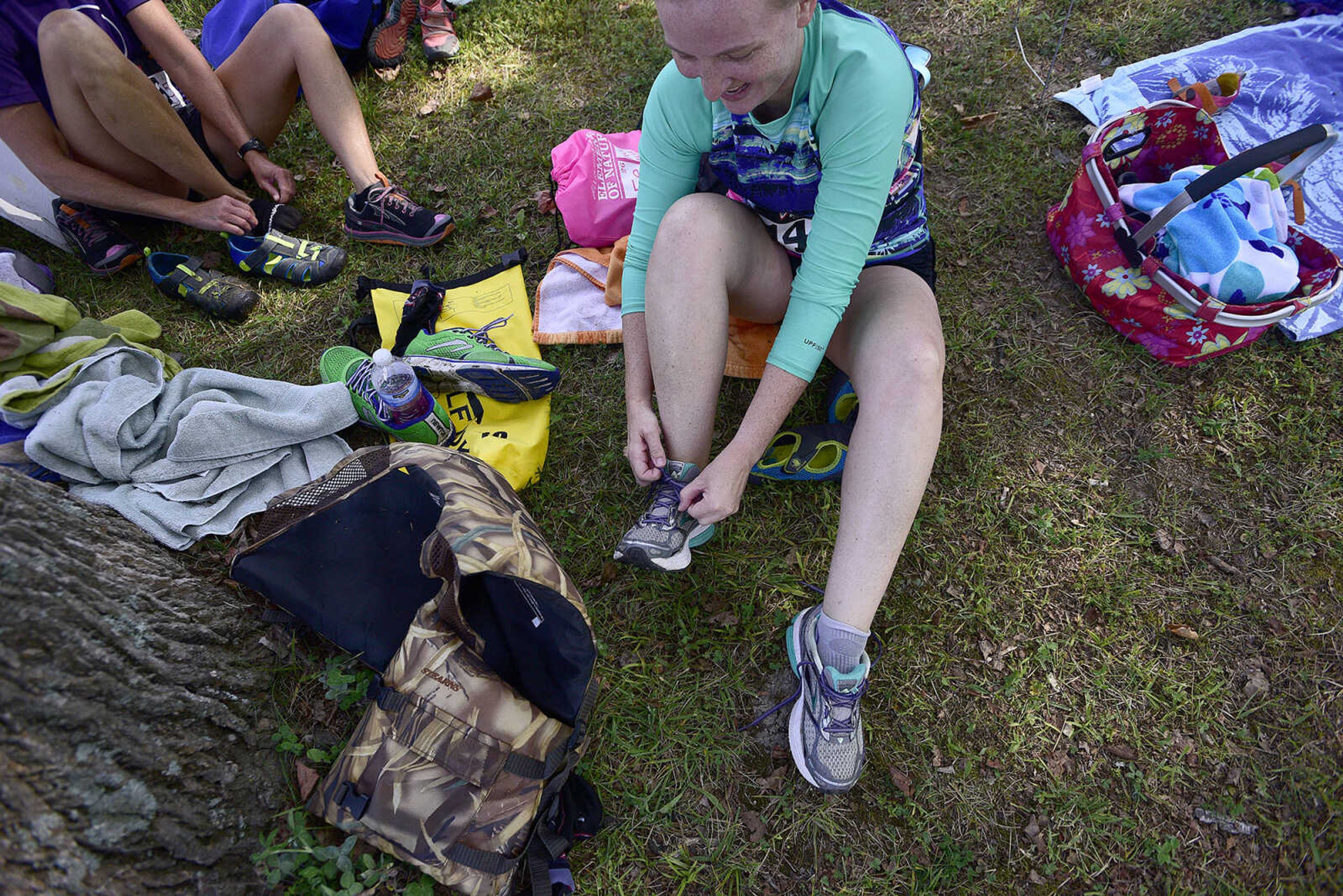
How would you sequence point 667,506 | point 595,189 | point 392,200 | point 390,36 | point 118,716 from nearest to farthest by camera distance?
point 118,716 < point 667,506 < point 595,189 < point 392,200 < point 390,36

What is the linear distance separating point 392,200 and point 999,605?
3.44m

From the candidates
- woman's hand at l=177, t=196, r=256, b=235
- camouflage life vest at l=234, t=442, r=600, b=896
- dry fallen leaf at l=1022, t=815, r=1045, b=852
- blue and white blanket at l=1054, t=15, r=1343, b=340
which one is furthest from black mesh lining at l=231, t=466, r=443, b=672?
blue and white blanket at l=1054, t=15, r=1343, b=340

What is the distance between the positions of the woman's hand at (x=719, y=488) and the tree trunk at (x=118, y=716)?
1.57 m

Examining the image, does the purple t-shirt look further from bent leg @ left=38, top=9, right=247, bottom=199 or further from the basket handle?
the basket handle

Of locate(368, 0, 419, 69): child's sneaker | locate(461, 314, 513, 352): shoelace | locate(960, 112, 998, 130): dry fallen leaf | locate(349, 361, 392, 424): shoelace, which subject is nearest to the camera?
locate(349, 361, 392, 424): shoelace

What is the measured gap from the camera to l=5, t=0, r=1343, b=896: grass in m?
2.20

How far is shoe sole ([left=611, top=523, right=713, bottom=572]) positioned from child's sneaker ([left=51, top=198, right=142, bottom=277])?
120 inches

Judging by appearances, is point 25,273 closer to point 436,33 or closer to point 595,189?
point 436,33

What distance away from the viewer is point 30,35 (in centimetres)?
298

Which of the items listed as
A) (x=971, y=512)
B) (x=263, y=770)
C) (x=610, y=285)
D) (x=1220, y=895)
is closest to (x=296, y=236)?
(x=610, y=285)

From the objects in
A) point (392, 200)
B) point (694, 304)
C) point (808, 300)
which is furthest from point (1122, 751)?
point (392, 200)

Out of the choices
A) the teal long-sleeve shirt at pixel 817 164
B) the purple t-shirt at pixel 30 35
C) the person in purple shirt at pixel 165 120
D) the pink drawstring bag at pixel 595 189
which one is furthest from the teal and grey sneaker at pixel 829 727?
the purple t-shirt at pixel 30 35

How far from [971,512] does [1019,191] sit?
1.90m

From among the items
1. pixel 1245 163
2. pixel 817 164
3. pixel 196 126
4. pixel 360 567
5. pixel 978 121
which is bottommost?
pixel 360 567
